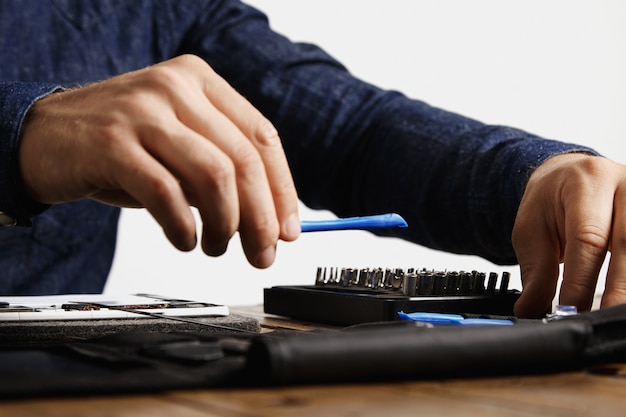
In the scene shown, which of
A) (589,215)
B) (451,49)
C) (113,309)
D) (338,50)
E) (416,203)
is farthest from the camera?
(451,49)

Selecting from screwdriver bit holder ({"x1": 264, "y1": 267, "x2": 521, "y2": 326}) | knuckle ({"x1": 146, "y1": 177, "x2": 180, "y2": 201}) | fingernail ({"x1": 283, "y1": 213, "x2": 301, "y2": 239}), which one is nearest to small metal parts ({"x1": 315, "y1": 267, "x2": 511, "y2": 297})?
screwdriver bit holder ({"x1": 264, "y1": 267, "x2": 521, "y2": 326})

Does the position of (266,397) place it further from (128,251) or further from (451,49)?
(451,49)

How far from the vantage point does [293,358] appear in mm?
385

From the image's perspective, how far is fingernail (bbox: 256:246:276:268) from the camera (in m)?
0.58

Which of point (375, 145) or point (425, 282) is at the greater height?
point (375, 145)

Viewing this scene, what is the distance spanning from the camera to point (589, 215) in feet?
2.36

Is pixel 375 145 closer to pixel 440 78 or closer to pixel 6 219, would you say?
pixel 6 219

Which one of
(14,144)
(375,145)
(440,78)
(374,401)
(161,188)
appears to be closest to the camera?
(374,401)

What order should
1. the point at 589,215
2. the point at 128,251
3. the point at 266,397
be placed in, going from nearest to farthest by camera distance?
the point at 266,397, the point at 589,215, the point at 128,251

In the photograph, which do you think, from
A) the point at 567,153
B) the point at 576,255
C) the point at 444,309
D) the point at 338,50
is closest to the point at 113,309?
the point at 444,309

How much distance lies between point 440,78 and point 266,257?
2.15 metres

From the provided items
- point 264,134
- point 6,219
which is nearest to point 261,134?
point 264,134

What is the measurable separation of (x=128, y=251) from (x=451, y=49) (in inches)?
47.2

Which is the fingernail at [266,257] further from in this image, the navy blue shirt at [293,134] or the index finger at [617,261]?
the navy blue shirt at [293,134]
